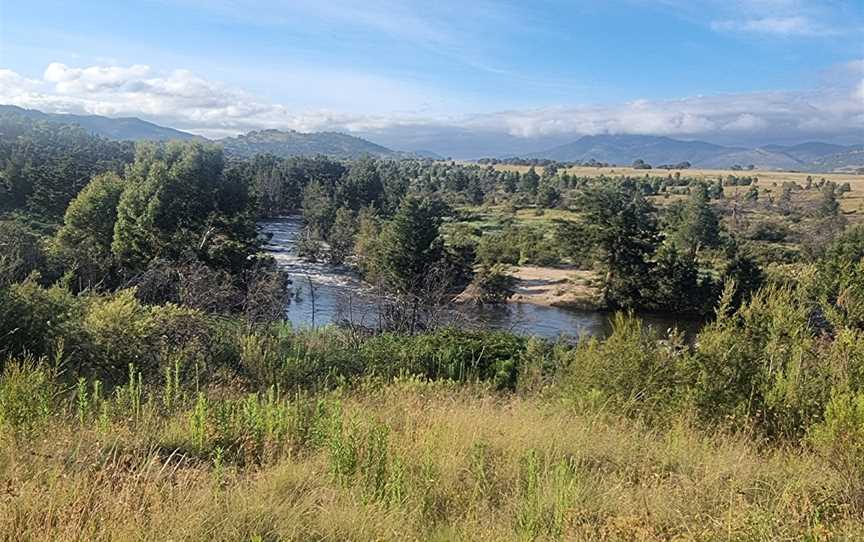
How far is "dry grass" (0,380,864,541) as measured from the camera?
2.97 metres

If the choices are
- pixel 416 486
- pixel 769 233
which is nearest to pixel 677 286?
pixel 769 233

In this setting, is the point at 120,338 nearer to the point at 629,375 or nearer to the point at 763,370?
the point at 629,375

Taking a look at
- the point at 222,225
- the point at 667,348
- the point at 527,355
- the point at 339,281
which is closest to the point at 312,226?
the point at 339,281

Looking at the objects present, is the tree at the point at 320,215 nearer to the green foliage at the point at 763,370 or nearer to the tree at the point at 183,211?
the tree at the point at 183,211

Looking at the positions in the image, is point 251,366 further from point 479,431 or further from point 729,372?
point 729,372

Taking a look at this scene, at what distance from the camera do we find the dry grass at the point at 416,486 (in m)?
2.97

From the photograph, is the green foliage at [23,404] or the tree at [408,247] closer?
the green foliage at [23,404]

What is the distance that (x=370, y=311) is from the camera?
26.3 metres

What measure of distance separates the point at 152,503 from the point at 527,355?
7.98 m

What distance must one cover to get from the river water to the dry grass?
20.1m

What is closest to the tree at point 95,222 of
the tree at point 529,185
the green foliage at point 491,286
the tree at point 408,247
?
the tree at point 408,247

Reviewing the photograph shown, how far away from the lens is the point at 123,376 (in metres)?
6.87

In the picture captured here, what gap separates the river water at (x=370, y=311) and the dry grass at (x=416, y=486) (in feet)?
66.0

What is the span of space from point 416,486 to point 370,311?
22.8 meters
